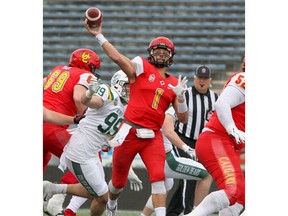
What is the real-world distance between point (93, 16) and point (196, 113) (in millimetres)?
2562

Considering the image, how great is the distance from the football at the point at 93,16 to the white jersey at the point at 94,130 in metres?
0.68

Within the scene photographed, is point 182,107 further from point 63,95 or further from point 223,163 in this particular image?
point 63,95

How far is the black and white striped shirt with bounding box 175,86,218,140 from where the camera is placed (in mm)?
8828

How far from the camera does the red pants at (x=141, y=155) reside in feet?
22.2

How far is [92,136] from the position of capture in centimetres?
730

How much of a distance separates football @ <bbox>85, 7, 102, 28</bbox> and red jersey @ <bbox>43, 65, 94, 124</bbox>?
84 centimetres

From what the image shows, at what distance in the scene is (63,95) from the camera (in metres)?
7.52

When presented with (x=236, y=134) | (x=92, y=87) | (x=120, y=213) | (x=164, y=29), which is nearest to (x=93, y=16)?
(x=92, y=87)

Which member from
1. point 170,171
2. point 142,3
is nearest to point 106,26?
point 142,3

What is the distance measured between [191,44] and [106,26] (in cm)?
158

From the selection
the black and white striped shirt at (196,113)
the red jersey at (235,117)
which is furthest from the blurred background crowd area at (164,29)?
the red jersey at (235,117)
